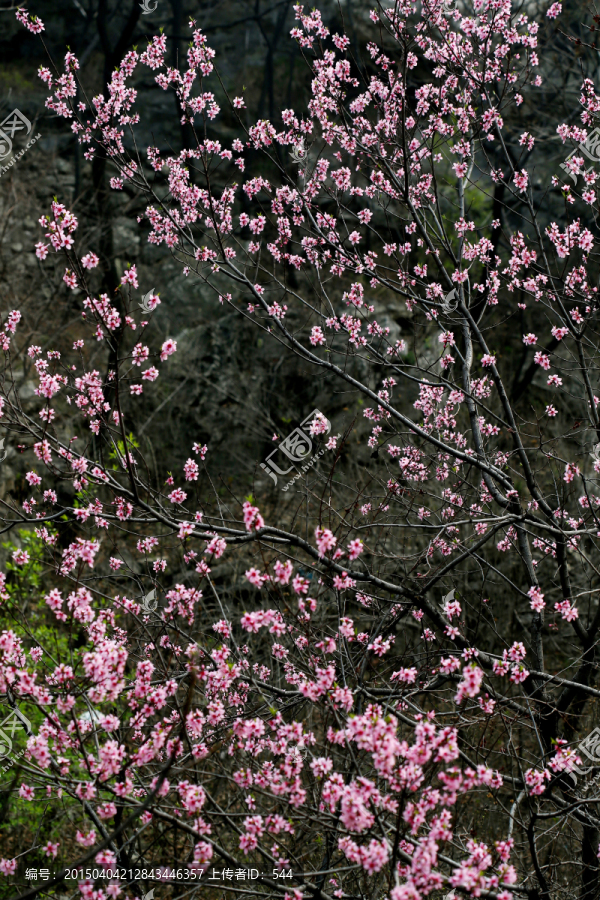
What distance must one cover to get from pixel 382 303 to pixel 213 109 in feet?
30.4

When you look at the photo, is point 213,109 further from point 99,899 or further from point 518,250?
point 99,899

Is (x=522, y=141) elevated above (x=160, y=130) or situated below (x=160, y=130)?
below

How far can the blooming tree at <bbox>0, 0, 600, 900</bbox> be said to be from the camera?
2756 millimetres

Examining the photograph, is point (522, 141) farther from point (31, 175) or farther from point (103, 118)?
point (31, 175)

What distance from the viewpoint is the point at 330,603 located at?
6.82 meters

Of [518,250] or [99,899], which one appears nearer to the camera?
[99,899]

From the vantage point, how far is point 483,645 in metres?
8.68

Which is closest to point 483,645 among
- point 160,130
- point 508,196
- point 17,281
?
point 508,196

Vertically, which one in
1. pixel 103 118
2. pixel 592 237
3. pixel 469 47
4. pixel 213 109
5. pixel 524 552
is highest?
pixel 469 47

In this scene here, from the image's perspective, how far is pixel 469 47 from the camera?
6.32m

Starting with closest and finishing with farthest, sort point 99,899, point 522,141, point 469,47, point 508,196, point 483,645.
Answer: point 99,899, point 522,141, point 469,47, point 483,645, point 508,196

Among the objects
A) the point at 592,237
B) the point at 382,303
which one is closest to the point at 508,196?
the point at 382,303

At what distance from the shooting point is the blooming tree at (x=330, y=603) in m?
2.76

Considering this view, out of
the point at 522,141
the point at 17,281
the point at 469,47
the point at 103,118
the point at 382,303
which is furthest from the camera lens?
the point at 382,303
